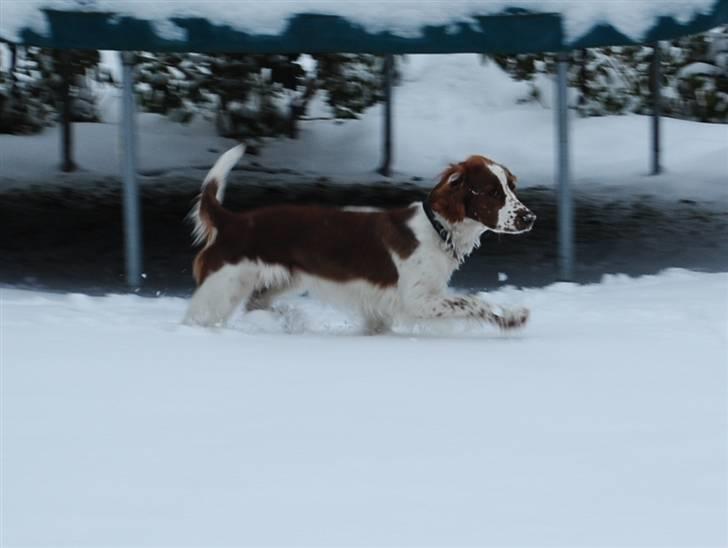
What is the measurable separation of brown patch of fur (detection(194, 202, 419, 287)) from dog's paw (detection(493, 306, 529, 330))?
502mm

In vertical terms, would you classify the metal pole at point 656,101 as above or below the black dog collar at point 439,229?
above

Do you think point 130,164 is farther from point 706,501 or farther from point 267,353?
point 706,501

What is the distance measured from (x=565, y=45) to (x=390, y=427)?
12.5 ft

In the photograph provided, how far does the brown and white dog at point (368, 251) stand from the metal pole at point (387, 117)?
17.7 feet

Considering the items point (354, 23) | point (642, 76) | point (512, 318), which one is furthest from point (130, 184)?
point (642, 76)

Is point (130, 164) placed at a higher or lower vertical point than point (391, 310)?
higher

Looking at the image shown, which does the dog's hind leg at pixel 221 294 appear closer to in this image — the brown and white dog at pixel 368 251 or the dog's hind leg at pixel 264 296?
the brown and white dog at pixel 368 251

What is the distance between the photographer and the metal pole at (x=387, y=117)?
39.2 ft

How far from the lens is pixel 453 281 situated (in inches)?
346

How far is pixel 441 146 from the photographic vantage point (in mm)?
14188

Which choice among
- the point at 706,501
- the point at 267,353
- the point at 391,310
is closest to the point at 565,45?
the point at 391,310

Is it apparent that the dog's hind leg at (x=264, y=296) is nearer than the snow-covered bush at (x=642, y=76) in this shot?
Yes

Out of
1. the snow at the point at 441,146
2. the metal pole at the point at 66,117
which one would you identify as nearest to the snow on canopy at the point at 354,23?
the snow at the point at 441,146

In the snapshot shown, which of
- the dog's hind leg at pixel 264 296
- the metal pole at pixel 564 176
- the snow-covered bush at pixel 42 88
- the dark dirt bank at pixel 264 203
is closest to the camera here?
the dog's hind leg at pixel 264 296
